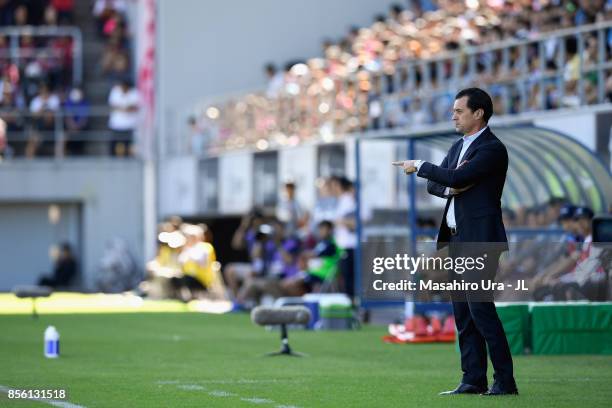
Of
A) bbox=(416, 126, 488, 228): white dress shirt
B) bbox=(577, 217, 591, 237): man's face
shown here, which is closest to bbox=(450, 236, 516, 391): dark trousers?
bbox=(416, 126, 488, 228): white dress shirt

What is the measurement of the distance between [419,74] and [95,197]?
48.4 feet

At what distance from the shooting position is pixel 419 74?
75.4 feet

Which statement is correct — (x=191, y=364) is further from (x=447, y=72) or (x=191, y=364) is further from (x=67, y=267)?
(x=67, y=267)

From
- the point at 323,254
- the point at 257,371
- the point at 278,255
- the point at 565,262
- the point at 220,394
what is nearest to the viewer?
the point at 220,394

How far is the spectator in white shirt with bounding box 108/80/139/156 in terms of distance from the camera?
35.5 metres

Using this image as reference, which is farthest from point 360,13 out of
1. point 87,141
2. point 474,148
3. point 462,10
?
point 474,148

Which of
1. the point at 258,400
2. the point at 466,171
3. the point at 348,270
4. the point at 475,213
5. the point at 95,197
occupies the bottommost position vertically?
the point at 258,400

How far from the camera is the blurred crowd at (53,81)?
3541cm

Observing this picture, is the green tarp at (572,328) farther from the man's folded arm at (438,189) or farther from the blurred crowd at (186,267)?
the blurred crowd at (186,267)

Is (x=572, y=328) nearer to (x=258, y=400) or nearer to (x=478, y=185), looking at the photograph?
(x=478, y=185)

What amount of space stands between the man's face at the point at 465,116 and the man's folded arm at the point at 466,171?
0.78ft

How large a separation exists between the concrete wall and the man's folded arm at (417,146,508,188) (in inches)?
1033

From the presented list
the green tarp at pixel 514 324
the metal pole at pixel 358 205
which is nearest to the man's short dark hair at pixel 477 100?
the green tarp at pixel 514 324

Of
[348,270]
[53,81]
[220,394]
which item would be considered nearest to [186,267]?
[348,270]
